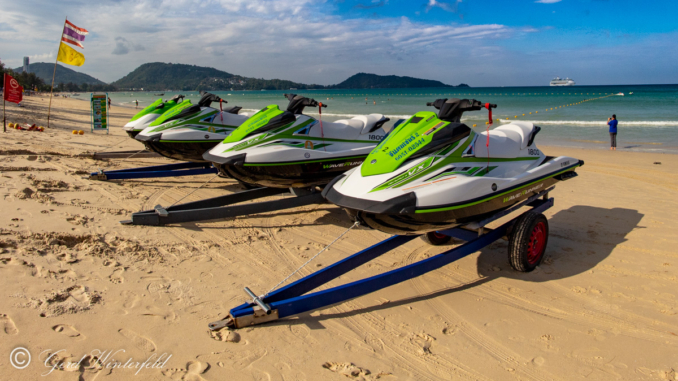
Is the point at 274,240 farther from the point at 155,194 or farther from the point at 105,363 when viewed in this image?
the point at 155,194

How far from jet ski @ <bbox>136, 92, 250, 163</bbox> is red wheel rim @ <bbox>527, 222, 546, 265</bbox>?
244 inches

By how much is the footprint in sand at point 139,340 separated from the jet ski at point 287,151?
3.19 metres

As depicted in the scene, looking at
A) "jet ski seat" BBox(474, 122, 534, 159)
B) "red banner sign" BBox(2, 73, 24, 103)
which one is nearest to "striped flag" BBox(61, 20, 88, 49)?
"red banner sign" BBox(2, 73, 24, 103)

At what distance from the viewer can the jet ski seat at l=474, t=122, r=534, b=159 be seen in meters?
4.27

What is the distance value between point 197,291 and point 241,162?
246 centimetres

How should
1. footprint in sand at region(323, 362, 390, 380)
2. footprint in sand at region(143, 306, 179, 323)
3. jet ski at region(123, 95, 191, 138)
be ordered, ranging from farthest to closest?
jet ski at region(123, 95, 191, 138) < footprint in sand at region(143, 306, 179, 323) < footprint in sand at region(323, 362, 390, 380)

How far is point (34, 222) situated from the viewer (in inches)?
209

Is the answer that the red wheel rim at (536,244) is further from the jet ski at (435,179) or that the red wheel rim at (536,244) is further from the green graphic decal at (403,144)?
the green graphic decal at (403,144)

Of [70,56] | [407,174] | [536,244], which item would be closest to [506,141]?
[536,244]

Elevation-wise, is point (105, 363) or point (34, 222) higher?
point (34, 222)

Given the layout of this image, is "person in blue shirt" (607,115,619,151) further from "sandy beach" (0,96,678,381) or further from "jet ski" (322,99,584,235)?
"jet ski" (322,99,584,235)

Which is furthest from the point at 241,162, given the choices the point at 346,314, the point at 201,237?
the point at 346,314

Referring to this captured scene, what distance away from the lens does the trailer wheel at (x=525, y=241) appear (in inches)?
171
